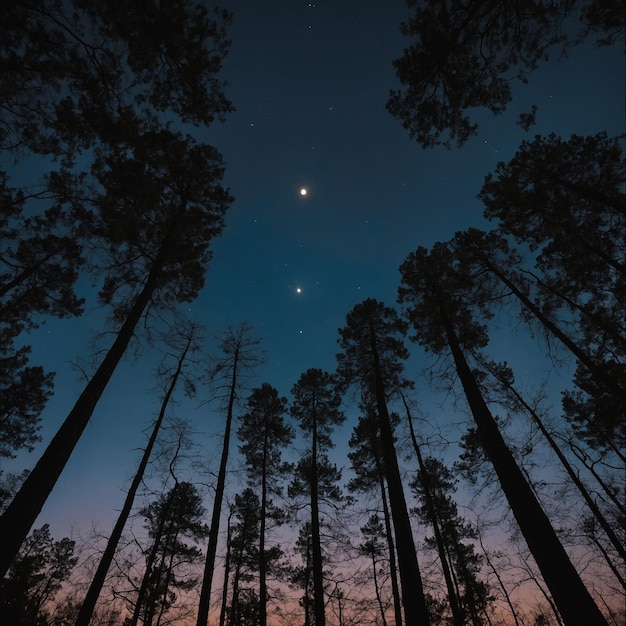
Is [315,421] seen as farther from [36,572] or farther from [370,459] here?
[36,572]

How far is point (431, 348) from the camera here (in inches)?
480

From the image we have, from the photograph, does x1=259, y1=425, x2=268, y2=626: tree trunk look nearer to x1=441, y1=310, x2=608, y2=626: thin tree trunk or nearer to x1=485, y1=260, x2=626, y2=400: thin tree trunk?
x1=441, y1=310, x2=608, y2=626: thin tree trunk

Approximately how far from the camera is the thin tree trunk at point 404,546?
7020mm

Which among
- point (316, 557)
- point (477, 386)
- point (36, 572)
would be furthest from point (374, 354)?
point (36, 572)

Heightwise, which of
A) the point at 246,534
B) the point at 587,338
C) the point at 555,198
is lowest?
the point at 246,534

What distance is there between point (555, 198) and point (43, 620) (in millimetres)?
25366

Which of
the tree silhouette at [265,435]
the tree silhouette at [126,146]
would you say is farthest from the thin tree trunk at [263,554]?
the tree silhouette at [126,146]

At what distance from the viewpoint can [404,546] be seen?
796 centimetres

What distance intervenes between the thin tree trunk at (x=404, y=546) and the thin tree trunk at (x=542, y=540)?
119 inches

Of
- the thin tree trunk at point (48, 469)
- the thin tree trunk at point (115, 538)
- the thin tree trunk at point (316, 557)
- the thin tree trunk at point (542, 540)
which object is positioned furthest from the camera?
the thin tree trunk at point (316, 557)

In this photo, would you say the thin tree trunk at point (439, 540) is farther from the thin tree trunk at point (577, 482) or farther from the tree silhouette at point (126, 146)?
the tree silhouette at point (126, 146)

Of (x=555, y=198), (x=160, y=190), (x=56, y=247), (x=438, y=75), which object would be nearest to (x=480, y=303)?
(x=555, y=198)

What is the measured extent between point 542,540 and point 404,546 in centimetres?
369

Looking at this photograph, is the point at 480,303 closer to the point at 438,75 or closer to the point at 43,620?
the point at 438,75
